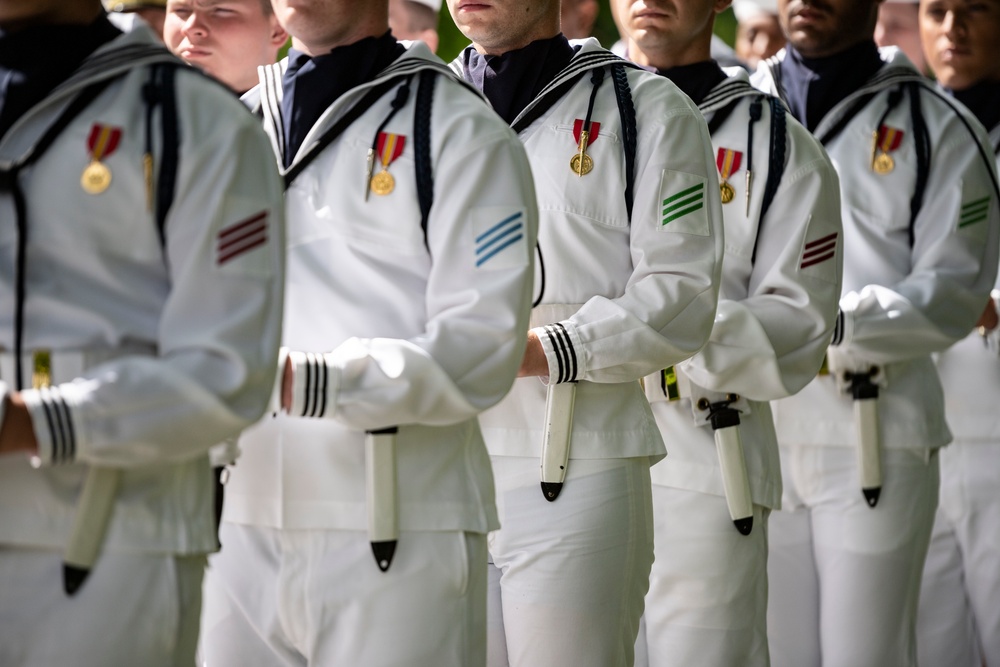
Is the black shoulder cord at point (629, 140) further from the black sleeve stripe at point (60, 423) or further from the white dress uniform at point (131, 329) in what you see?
the black sleeve stripe at point (60, 423)

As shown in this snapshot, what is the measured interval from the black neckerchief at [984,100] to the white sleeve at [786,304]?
211cm

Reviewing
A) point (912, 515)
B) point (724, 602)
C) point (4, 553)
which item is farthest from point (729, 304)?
point (4, 553)

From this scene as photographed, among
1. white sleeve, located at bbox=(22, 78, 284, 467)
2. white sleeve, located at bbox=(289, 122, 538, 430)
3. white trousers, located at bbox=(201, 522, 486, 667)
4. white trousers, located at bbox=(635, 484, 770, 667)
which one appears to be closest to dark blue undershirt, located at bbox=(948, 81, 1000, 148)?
white trousers, located at bbox=(635, 484, 770, 667)

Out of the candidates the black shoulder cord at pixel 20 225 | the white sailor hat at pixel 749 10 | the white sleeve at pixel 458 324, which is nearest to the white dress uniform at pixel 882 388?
the white sleeve at pixel 458 324

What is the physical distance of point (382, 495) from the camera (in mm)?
3152

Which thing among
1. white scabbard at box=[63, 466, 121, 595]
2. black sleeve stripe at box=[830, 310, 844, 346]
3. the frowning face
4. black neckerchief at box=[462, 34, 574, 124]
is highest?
the frowning face

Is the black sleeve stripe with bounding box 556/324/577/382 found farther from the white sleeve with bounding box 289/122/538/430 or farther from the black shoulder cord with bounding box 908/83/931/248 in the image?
the black shoulder cord with bounding box 908/83/931/248

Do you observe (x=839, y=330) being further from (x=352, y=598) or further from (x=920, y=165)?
(x=352, y=598)

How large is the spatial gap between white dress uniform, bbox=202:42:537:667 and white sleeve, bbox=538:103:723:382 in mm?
553

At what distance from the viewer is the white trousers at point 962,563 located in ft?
19.5

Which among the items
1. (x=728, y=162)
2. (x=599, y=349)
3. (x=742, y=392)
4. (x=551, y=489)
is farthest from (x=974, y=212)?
(x=551, y=489)

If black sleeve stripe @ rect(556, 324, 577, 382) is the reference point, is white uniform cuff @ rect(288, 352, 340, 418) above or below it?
below

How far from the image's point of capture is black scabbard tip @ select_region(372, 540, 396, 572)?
3141 mm

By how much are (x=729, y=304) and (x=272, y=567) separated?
5.47ft
